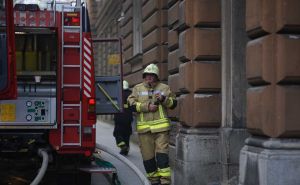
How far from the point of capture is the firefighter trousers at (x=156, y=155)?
324 inches

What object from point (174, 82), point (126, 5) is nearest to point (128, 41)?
point (126, 5)

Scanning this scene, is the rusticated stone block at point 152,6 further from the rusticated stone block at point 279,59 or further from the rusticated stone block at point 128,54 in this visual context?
the rusticated stone block at point 279,59

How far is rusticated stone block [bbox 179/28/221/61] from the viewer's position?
8672 millimetres

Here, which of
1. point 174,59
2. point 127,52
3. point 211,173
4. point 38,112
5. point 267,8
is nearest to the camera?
point 267,8

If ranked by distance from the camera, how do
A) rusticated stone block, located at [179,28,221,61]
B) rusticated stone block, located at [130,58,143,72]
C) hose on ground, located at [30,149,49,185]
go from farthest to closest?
rusticated stone block, located at [130,58,143,72]
rusticated stone block, located at [179,28,221,61]
hose on ground, located at [30,149,49,185]

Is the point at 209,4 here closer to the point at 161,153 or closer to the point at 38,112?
the point at 161,153

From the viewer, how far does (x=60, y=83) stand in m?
7.91

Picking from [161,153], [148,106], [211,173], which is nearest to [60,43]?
[148,106]

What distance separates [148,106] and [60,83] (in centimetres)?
126

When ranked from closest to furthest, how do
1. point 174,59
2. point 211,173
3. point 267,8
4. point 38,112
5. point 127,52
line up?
point 267,8 < point 38,112 < point 211,173 < point 174,59 < point 127,52

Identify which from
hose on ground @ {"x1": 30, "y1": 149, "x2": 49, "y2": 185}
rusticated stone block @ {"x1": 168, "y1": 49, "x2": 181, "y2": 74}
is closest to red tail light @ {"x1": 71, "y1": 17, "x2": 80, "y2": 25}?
hose on ground @ {"x1": 30, "y1": 149, "x2": 49, "y2": 185}

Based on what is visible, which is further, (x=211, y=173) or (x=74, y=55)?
(x=211, y=173)

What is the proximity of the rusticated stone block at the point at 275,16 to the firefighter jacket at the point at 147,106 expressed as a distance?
2.25 metres

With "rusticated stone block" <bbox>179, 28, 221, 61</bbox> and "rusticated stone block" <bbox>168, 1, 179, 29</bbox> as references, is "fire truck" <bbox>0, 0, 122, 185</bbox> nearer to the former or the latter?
"rusticated stone block" <bbox>179, 28, 221, 61</bbox>
